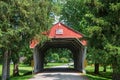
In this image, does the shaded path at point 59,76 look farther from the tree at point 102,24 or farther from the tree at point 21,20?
the tree at point 102,24

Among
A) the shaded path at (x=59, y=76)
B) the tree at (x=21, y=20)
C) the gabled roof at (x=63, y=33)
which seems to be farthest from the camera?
the gabled roof at (x=63, y=33)

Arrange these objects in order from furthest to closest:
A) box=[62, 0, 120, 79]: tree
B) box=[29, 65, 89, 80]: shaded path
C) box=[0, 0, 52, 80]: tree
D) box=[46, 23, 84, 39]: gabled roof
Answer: box=[46, 23, 84, 39]: gabled roof, box=[29, 65, 89, 80]: shaded path, box=[0, 0, 52, 80]: tree, box=[62, 0, 120, 79]: tree

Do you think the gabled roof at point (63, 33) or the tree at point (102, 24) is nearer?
the tree at point (102, 24)

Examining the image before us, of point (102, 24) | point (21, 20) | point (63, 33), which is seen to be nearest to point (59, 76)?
point (63, 33)

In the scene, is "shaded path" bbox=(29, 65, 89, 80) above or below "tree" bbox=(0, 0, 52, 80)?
below

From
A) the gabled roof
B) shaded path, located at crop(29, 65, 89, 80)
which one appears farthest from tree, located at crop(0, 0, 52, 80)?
the gabled roof

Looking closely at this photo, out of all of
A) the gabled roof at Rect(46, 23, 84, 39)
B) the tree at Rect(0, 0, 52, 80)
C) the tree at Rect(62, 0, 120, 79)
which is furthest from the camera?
the gabled roof at Rect(46, 23, 84, 39)

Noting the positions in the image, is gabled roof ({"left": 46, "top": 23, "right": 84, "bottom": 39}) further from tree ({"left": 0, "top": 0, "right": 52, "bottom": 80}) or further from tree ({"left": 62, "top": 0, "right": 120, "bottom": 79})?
tree ({"left": 62, "top": 0, "right": 120, "bottom": 79})

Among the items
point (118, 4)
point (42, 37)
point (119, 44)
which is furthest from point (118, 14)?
point (42, 37)

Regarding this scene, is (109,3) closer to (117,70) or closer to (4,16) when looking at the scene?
(117,70)

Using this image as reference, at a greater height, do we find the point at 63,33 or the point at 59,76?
the point at 63,33

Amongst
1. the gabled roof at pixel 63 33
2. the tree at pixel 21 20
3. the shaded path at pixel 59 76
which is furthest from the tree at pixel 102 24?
the gabled roof at pixel 63 33

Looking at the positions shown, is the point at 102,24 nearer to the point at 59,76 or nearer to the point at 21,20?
the point at 21,20

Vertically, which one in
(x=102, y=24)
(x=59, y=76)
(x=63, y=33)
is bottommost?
(x=59, y=76)
